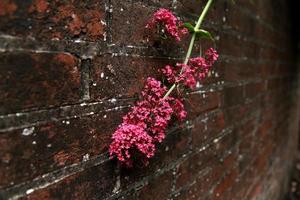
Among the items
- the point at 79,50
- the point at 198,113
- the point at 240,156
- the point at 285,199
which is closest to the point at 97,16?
the point at 79,50

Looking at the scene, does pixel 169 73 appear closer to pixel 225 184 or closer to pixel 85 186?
Answer: pixel 85 186

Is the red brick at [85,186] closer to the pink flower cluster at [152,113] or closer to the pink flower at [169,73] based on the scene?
the pink flower cluster at [152,113]

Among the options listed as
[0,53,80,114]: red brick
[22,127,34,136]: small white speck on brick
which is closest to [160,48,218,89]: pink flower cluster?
[0,53,80,114]: red brick

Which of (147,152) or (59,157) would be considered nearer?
(59,157)

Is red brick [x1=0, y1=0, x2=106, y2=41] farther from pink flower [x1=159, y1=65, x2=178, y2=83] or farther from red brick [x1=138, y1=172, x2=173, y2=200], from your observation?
red brick [x1=138, y1=172, x2=173, y2=200]

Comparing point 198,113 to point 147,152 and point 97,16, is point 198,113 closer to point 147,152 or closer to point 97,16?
point 147,152
